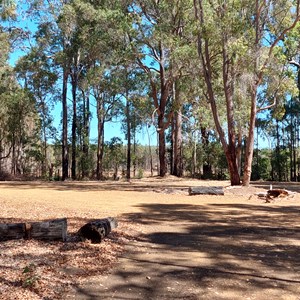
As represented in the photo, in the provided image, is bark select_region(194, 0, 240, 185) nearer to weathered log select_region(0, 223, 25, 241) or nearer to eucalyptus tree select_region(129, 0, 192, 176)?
eucalyptus tree select_region(129, 0, 192, 176)

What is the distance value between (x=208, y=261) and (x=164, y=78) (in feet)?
85.2

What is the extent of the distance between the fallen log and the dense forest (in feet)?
27.9

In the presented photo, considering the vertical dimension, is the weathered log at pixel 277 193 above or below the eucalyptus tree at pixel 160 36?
below

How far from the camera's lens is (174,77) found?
93.2ft

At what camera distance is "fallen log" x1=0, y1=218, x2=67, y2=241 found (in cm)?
652

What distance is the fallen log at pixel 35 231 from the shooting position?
6.52 m

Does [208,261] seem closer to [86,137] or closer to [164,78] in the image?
[164,78]

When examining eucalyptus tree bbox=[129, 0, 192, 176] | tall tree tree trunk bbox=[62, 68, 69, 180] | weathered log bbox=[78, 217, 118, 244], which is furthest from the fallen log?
tall tree tree trunk bbox=[62, 68, 69, 180]

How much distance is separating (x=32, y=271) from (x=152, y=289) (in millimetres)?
1508

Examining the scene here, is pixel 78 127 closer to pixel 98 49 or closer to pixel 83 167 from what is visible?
pixel 83 167

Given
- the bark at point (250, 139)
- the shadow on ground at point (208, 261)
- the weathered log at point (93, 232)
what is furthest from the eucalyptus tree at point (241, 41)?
the weathered log at point (93, 232)

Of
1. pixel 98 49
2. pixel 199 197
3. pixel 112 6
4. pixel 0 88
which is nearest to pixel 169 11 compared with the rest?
pixel 112 6

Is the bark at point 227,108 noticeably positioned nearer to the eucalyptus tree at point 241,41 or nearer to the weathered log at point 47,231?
the eucalyptus tree at point 241,41

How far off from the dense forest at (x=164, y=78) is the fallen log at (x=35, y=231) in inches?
335
